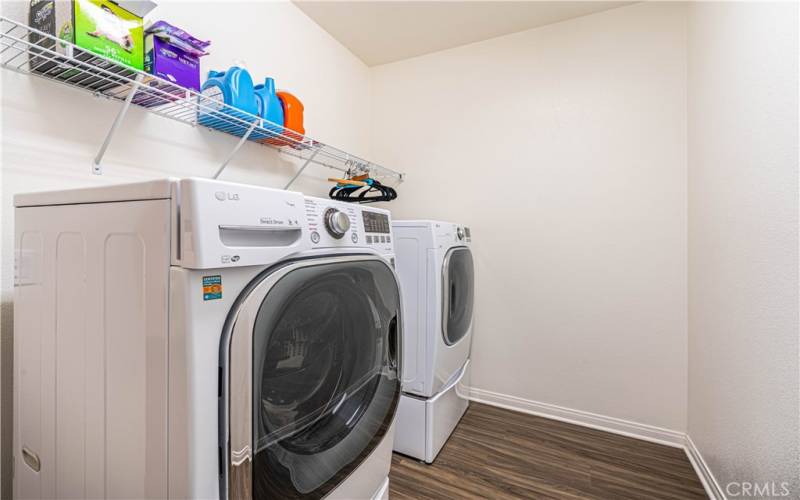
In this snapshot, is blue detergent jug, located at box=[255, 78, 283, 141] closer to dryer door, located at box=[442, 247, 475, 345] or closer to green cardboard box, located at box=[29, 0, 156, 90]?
green cardboard box, located at box=[29, 0, 156, 90]

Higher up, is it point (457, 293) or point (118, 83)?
point (118, 83)

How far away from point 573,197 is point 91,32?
2.24 meters

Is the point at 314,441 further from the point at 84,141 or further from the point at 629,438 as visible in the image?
the point at 629,438

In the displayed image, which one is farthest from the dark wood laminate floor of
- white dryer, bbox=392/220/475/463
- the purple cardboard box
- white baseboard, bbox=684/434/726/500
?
the purple cardboard box

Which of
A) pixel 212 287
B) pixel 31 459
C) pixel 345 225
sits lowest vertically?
pixel 31 459

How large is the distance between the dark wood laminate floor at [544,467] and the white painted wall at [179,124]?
147 cm

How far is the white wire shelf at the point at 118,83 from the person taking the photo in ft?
3.22

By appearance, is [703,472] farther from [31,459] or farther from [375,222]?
[31,459]

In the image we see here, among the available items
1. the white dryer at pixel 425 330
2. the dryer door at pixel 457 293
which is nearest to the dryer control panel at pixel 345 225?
the white dryer at pixel 425 330

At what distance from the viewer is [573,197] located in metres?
2.16

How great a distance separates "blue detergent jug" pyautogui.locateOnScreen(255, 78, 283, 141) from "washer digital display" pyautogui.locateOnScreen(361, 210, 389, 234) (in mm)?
723

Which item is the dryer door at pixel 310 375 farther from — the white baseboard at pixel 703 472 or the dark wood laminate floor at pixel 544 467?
the white baseboard at pixel 703 472

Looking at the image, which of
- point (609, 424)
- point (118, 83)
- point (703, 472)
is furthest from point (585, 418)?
point (118, 83)

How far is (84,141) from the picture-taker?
1.20 meters
